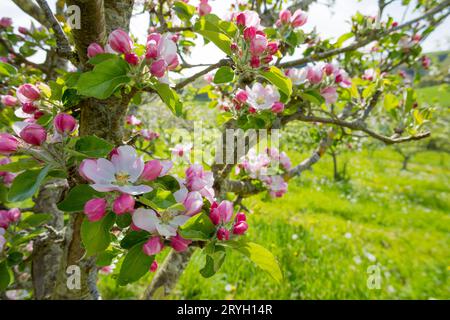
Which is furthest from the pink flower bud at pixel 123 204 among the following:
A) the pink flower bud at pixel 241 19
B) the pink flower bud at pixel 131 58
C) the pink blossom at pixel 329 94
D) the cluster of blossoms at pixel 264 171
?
the cluster of blossoms at pixel 264 171

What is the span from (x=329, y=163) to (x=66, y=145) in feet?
32.1

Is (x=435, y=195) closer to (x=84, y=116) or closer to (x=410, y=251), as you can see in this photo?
(x=410, y=251)

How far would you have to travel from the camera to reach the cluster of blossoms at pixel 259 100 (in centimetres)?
120

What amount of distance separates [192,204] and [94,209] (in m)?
0.22

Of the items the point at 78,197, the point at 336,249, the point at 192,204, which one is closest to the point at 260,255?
the point at 192,204

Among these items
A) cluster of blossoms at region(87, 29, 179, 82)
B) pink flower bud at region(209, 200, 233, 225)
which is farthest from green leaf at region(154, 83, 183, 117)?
pink flower bud at region(209, 200, 233, 225)

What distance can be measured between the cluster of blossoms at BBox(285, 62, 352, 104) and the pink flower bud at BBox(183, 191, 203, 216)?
779mm

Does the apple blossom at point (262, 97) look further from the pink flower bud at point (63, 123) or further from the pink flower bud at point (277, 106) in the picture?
the pink flower bud at point (63, 123)

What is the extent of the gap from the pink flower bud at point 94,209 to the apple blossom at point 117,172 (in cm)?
4

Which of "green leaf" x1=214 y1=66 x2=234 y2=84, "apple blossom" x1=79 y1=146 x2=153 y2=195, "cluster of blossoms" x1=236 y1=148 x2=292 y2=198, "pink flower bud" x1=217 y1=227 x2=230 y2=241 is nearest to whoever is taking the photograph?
"apple blossom" x1=79 y1=146 x2=153 y2=195

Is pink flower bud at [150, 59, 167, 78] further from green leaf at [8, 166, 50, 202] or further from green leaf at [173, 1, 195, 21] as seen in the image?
green leaf at [173, 1, 195, 21]

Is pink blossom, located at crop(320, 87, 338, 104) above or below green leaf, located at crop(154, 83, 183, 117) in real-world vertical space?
above

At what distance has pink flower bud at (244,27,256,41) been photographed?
916 mm

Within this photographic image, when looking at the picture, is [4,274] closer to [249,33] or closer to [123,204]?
[123,204]
